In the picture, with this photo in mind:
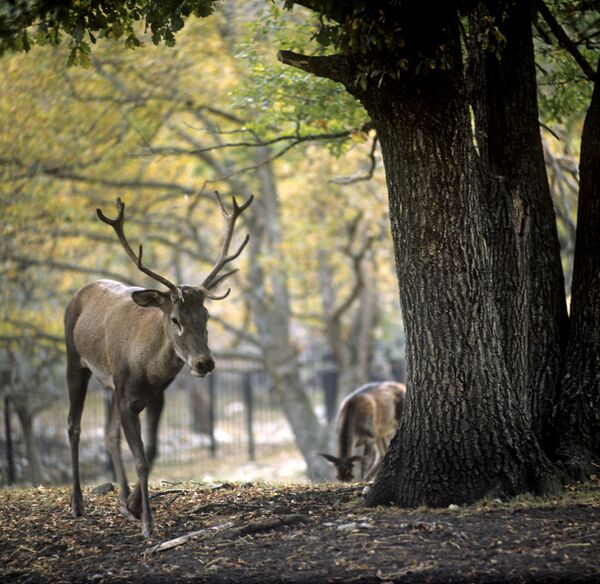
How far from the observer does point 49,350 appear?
1731cm

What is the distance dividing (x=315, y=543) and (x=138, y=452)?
1842 millimetres

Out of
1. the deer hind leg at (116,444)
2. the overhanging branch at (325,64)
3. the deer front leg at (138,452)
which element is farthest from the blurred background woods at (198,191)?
the deer front leg at (138,452)

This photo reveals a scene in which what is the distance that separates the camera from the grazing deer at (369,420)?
12.4 metres

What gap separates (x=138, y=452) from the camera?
7.11 metres

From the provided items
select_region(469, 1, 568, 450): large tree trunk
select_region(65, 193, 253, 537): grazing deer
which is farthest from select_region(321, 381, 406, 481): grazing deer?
select_region(469, 1, 568, 450): large tree trunk

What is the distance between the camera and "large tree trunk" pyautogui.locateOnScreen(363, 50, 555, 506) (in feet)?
21.1

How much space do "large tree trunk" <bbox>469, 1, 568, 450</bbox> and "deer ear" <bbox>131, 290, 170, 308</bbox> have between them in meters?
2.52

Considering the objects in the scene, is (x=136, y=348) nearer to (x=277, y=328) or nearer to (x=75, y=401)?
(x=75, y=401)

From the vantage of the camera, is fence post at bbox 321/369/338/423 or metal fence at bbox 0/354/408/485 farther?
fence post at bbox 321/369/338/423

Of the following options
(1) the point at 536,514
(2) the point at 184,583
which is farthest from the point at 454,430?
(2) the point at 184,583

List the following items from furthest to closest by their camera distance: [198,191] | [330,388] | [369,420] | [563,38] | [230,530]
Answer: [330,388] → [198,191] → [369,420] → [563,38] → [230,530]

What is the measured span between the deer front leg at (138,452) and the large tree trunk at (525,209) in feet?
9.42

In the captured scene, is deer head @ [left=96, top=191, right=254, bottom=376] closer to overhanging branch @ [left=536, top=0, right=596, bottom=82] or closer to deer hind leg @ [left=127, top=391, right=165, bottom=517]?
deer hind leg @ [left=127, top=391, right=165, bottom=517]

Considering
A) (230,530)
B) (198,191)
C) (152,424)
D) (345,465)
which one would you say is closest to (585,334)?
(230,530)
